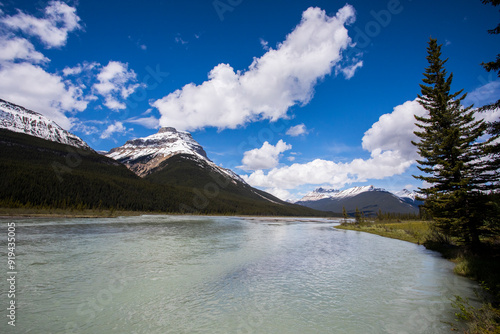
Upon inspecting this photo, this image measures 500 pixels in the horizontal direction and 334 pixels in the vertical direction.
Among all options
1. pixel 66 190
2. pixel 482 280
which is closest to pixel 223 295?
pixel 482 280

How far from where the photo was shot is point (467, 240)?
20828mm

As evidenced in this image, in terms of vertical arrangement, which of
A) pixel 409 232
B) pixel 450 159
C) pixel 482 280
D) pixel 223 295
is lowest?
pixel 223 295

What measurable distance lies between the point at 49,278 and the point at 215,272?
9744 mm

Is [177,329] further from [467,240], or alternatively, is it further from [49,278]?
[467,240]

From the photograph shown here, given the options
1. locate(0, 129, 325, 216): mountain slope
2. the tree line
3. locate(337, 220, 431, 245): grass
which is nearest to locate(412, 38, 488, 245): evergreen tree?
the tree line

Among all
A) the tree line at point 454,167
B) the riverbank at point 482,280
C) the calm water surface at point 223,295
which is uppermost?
the tree line at point 454,167

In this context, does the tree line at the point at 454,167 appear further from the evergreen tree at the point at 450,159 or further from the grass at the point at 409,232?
the grass at the point at 409,232

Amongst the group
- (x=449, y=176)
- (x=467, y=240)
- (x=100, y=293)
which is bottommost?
(x=100, y=293)

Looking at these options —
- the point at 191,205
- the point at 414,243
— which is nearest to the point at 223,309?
the point at 414,243

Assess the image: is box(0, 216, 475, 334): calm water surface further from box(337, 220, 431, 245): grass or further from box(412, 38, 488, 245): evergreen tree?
box(337, 220, 431, 245): grass

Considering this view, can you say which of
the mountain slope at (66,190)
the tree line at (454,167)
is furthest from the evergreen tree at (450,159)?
the mountain slope at (66,190)

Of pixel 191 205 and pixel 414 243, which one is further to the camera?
pixel 191 205

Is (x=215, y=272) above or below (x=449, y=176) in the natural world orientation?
below

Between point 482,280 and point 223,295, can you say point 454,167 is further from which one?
point 223,295
